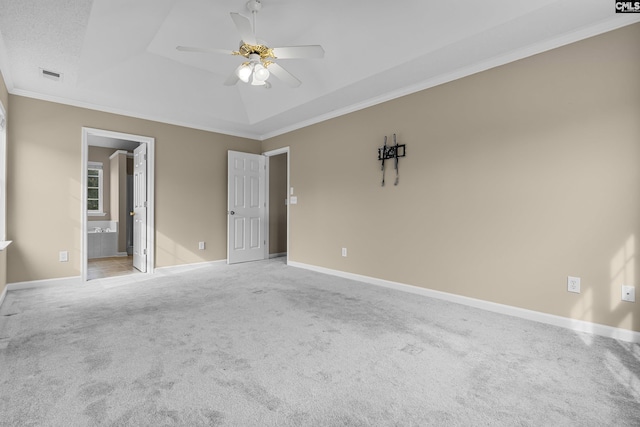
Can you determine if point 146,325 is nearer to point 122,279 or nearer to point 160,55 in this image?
point 122,279

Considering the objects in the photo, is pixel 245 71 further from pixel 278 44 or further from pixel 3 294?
pixel 3 294

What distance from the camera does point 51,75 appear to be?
348cm

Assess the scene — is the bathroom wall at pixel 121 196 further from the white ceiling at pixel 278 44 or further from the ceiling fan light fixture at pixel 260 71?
the ceiling fan light fixture at pixel 260 71

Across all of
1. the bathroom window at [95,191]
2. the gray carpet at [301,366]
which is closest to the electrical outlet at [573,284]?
the gray carpet at [301,366]

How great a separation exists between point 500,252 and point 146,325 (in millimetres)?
3401

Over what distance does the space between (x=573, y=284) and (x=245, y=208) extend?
4.93 metres

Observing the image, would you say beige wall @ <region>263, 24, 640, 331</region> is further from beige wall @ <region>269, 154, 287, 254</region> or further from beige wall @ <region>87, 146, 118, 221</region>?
beige wall @ <region>87, 146, 118, 221</region>

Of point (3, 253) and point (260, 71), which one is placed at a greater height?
point (260, 71)

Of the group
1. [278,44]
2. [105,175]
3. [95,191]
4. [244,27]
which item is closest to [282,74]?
[244,27]

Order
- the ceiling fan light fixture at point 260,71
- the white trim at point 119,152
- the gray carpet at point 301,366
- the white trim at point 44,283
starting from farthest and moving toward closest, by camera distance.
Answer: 1. the white trim at point 119,152
2. the white trim at point 44,283
3. the ceiling fan light fixture at point 260,71
4. the gray carpet at point 301,366

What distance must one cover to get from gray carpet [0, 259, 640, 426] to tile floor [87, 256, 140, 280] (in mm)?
1502

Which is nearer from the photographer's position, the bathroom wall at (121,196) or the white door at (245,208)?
the white door at (245,208)

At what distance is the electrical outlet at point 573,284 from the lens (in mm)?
2657

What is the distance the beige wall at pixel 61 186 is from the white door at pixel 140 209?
20 centimetres
